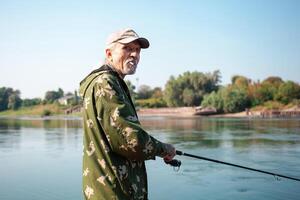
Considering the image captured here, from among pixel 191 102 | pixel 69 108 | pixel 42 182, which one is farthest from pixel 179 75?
pixel 42 182

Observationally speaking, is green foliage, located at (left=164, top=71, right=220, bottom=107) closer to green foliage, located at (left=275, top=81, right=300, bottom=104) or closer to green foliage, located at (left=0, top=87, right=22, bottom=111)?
green foliage, located at (left=275, top=81, right=300, bottom=104)

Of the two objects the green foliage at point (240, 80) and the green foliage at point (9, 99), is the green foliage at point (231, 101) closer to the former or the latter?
the green foliage at point (240, 80)

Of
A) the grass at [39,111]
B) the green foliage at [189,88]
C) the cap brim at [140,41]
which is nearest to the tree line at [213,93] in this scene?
the green foliage at [189,88]

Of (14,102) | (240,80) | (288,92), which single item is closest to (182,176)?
(288,92)

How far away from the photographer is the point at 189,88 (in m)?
96.1

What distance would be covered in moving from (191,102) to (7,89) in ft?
264

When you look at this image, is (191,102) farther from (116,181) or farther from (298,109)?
(116,181)

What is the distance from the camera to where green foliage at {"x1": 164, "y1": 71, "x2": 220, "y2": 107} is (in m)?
93.6

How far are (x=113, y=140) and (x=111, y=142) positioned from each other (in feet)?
0.07

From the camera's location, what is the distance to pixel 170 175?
11695mm

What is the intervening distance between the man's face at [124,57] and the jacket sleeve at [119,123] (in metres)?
0.23

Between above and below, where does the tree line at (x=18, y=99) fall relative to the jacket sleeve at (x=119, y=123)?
above

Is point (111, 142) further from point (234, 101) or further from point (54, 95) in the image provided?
point (54, 95)

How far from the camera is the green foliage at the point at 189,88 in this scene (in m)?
93.6
